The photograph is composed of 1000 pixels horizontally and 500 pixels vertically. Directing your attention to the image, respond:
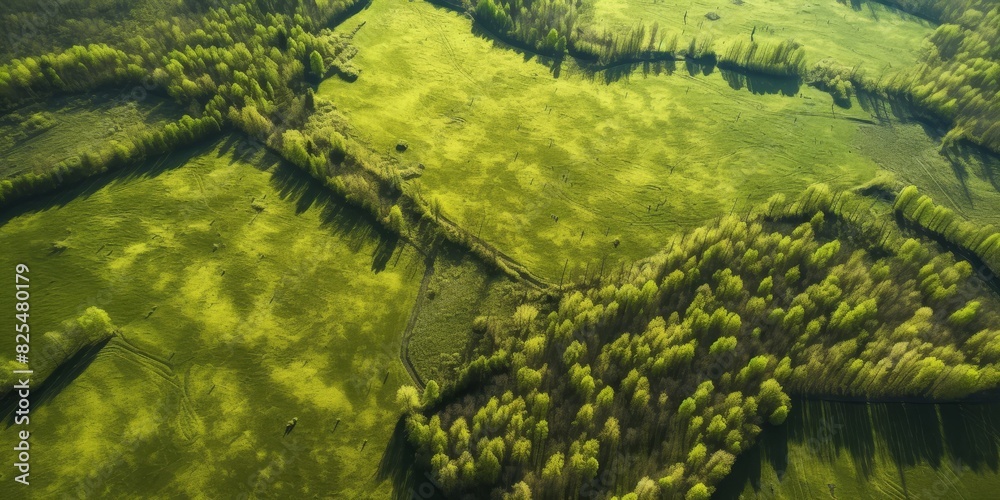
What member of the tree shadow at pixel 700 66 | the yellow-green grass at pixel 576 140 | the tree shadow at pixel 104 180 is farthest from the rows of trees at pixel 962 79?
the tree shadow at pixel 104 180

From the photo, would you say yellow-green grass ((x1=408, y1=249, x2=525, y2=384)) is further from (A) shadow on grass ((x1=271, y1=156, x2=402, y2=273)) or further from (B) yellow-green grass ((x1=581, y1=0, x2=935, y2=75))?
(B) yellow-green grass ((x1=581, y1=0, x2=935, y2=75))

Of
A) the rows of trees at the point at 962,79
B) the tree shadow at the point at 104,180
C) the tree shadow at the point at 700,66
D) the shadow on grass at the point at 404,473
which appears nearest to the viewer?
the shadow on grass at the point at 404,473

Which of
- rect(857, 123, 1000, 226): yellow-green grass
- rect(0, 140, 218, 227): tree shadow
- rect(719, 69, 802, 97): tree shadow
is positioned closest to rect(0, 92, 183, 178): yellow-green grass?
rect(0, 140, 218, 227): tree shadow

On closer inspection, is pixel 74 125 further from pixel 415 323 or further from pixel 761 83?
pixel 761 83

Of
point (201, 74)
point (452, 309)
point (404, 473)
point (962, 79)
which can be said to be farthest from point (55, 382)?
point (962, 79)

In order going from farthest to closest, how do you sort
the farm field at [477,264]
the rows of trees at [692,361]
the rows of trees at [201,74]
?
the rows of trees at [201,74]
the farm field at [477,264]
the rows of trees at [692,361]

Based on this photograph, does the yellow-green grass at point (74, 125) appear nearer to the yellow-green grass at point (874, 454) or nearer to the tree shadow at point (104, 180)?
the tree shadow at point (104, 180)

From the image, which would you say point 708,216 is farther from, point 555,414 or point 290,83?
point 290,83
